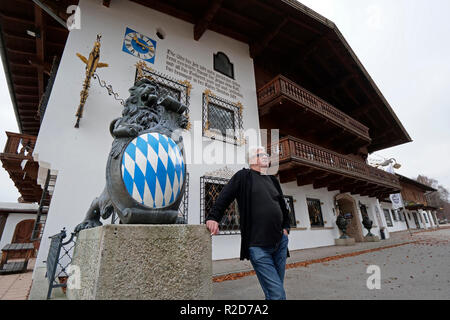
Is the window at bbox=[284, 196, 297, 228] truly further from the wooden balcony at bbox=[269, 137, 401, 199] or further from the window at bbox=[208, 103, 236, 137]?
the window at bbox=[208, 103, 236, 137]

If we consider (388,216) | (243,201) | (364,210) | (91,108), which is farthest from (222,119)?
(388,216)

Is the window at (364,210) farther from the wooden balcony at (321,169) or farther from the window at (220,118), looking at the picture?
the window at (220,118)

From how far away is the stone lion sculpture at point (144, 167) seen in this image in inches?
49.0

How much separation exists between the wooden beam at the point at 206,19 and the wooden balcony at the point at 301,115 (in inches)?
119

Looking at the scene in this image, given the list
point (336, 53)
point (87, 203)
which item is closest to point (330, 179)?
point (336, 53)

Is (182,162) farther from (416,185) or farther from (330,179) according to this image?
(416,185)

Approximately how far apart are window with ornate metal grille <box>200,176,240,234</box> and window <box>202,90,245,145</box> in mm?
1415

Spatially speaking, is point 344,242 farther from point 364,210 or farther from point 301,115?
point 301,115

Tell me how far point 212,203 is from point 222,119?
2929 millimetres

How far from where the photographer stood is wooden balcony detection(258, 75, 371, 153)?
7.98 metres

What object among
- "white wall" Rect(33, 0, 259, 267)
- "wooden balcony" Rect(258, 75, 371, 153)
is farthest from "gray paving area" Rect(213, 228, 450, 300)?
"wooden balcony" Rect(258, 75, 371, 153)

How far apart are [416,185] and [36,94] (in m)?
36.5

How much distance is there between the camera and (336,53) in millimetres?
9602

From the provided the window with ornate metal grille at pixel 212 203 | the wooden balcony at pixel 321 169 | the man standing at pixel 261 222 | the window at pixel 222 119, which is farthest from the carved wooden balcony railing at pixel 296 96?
the man standing at pixel 261 222
